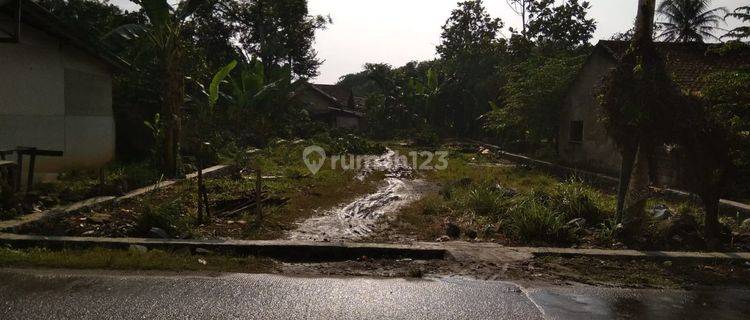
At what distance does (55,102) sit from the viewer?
10914 millimetres

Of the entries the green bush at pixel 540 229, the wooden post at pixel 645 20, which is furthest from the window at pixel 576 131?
the green bush at pixel 540 229

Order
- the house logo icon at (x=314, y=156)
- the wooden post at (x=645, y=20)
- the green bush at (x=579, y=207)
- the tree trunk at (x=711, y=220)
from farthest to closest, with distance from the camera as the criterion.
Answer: the house logo icon at (x=314, y=156) → the green bush at (x=579, y=207) → the wooden post at (x=645, y=20) → the tree trunk at (x=711, y=220)

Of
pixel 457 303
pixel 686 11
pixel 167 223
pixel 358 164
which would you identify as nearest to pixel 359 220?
pixel 167 223

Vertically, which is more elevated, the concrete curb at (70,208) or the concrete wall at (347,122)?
the concrete wall at (347,122)

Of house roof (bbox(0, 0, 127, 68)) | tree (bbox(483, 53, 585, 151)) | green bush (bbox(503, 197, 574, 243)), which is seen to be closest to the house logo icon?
house roof (bbox(0, 0, 127, 68))

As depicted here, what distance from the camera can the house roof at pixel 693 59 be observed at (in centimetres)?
1545

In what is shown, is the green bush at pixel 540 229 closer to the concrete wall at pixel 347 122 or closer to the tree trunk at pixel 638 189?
the tree trunk at pixel 638 189

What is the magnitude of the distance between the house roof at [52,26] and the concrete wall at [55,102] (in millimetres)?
233

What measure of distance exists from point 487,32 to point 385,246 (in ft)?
129

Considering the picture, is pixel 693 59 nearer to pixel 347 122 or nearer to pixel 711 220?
pixel 711 220

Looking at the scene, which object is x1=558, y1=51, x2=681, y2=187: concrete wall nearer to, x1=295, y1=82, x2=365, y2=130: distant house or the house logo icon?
the house logo icon

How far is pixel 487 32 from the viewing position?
4294 centimetres

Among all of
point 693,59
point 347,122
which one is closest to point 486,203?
point 693,59

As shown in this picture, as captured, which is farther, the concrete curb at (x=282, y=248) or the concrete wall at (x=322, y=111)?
the concrete wall at (x=322, y=111)
